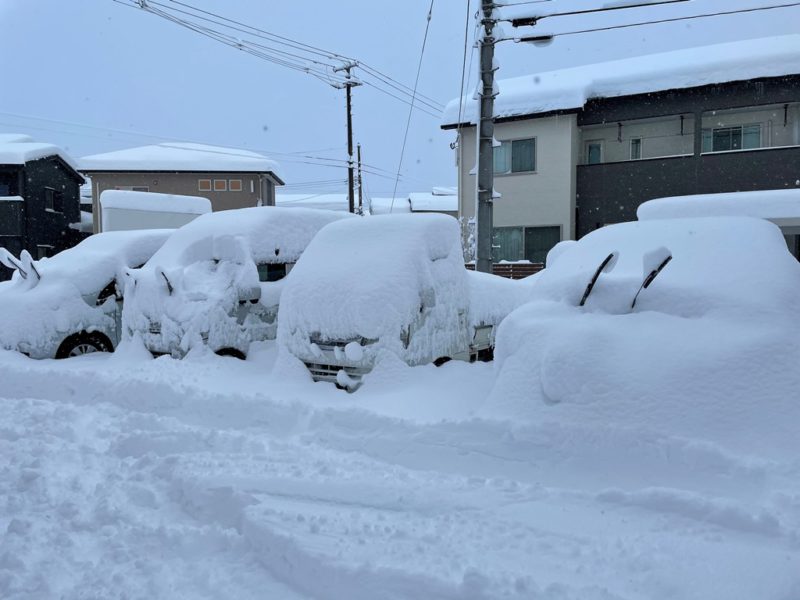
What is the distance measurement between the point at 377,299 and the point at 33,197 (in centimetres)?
2326

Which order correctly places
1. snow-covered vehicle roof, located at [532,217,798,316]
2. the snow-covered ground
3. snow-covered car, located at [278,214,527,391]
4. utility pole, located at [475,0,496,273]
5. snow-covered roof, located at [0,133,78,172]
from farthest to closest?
snow-covered roof, located at [0,133,78,172]
utility pole, located at [475,0,496,273]
snow-covered car, located at [278,214,527,391]
snow-covered vehicle roof, located at [532,217,798,316]
the snow-covered ground

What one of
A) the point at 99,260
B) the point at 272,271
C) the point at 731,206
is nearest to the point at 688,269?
the point at 272,271

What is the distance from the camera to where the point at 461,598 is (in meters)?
2.48

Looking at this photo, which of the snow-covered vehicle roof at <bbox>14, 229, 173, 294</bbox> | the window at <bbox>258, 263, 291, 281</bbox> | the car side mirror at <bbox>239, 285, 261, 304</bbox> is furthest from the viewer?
the snow-covered vehicle roof at <bbox>14, 229, 173, 294</bbox>

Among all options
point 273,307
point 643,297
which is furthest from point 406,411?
point 273,307

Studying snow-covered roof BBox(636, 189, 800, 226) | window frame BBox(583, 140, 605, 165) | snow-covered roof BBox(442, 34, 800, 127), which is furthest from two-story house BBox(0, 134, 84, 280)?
snow-covered roof BBox(636, 189, 800, 226)

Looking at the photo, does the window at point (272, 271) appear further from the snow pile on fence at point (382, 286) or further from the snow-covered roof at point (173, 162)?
the snow-covered roof at point (173, 162)

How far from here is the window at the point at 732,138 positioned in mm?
16292

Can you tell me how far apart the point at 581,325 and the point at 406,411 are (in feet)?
5.11

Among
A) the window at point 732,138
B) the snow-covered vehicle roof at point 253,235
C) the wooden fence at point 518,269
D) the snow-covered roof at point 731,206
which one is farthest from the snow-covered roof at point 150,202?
the window at point 732,138

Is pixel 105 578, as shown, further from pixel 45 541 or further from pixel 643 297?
pixel 643 297

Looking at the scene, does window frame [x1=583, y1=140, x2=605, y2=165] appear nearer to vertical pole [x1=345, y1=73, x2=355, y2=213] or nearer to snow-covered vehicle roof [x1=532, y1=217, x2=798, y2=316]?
vertical pole [x1=345, y1=73, x2=355, y2=213]

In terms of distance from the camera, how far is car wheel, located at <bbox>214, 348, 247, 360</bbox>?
7.08 m

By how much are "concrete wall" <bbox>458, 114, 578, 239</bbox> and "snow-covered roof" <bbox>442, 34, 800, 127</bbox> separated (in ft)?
1.80
